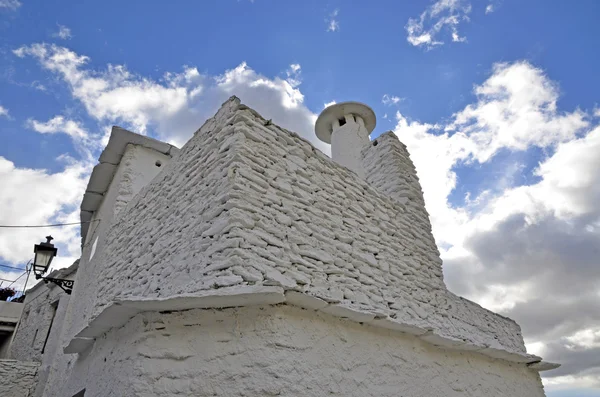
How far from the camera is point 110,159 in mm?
7680

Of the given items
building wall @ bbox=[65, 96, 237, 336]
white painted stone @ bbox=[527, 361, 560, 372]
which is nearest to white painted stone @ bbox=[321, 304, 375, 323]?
building wall @ bbox=[65, 96, 237, 336]

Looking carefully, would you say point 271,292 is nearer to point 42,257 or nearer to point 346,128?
point 42,257

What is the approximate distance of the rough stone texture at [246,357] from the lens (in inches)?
106

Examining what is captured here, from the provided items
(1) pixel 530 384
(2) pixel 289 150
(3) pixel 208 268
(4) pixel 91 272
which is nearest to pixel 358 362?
(3) pixel 208 268

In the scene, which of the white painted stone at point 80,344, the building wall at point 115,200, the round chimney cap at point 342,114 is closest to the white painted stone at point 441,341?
the white painted stone at point 80,344

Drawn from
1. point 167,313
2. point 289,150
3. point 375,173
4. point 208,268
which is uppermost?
point 375,173

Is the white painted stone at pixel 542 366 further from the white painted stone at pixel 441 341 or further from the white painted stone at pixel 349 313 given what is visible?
the white painted stone at pixel 349 313

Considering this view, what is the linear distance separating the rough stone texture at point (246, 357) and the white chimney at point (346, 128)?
664 centimetres

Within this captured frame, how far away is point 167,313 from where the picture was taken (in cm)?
297

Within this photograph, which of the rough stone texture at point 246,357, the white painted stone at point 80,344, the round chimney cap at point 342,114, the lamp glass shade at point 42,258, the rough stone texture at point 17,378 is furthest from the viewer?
the round chimney cap at point 342,114

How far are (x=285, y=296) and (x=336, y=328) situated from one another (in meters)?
0.73

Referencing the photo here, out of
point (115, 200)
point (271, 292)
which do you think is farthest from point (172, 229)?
→ point (115, 200)

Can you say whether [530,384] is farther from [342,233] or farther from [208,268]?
[208,268]

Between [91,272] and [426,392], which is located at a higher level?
[91,272]
